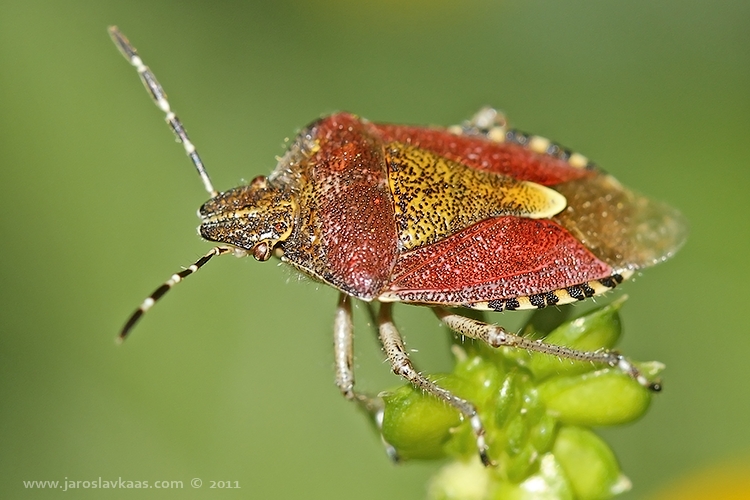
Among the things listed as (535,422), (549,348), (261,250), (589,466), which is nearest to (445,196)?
(261,250)

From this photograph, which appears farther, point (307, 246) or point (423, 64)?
point (423, 64)

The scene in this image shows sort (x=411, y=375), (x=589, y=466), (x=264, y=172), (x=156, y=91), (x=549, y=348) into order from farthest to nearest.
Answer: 1. (x=264, y=172)
2. (x=156, y=91)
3. (x=411, y=375)
4. (x=549, y=348)
5. (x=589, y=466)

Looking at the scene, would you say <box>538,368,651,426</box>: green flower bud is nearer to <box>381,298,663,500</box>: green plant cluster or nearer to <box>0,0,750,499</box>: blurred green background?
<box>381,298,663,500</box>: green plant cluster

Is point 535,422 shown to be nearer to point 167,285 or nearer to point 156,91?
point 167,285

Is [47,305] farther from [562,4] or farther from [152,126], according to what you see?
[562,4]

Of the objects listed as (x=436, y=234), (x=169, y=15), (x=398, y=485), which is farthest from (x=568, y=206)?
(x=169, y=15)
